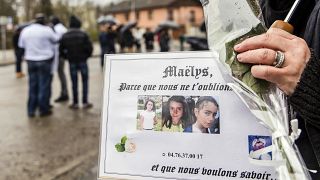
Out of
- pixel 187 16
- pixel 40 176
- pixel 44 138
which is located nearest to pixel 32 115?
pixel 44 138

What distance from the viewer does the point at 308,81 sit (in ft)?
3.70

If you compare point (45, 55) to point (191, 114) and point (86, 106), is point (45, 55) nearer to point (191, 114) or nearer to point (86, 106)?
point (86, 106)

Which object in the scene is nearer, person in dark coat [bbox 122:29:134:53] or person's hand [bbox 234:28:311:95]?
person's hand [bbox 234:28:311:95]

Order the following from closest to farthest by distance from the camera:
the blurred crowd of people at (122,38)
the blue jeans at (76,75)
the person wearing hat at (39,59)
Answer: the person wearing hat at (39,59)
the blue jeans at (76,75)
the blurred crowd of people at (122,38)

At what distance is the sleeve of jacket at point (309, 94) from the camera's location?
113cm

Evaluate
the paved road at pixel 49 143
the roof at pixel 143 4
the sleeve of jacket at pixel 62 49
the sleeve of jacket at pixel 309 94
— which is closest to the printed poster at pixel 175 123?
the sleeve of jacket at pixel 309 94

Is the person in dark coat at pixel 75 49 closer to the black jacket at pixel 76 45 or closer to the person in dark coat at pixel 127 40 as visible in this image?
the black jacket at pixel 76 45

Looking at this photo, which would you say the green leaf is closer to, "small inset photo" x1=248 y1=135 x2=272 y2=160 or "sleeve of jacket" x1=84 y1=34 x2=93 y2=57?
"small inset photo" x1=248 y1=135 x2=272 y2=160

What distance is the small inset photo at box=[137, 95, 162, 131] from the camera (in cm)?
133

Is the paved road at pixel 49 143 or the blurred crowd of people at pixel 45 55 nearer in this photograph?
the paved road at pixel 49 143

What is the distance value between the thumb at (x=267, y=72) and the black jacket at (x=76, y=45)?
26.7ft

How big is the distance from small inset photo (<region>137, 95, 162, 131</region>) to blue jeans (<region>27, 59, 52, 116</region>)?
7.43m

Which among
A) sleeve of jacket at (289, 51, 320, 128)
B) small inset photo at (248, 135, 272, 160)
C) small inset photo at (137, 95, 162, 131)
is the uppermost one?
sleeve of jacket at (289, 51, 320, 128)

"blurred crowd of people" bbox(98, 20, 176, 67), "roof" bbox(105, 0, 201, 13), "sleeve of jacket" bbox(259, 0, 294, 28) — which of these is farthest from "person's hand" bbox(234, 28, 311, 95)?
"roof" bbox(105, 0, 201, 13)
